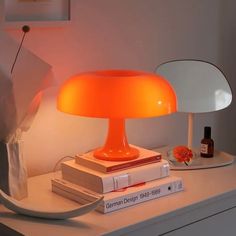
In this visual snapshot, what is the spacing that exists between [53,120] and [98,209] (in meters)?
0.42

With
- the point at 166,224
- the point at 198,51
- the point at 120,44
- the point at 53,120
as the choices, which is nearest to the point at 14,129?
the point at 53,120

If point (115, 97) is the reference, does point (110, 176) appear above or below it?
below

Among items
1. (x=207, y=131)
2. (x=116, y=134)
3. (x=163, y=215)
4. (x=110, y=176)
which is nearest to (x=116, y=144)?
(x=116, y=134)

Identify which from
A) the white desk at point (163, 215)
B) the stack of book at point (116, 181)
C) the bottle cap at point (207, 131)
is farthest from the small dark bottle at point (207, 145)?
the stack of book at point (116, 181)

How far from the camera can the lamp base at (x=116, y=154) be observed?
1510mm

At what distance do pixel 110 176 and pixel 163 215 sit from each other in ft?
0.57

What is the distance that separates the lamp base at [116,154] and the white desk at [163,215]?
15cm

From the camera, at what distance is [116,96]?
1.40m

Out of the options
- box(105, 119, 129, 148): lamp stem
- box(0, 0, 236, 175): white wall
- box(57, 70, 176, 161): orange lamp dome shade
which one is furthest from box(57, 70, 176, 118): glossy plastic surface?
box(0, 0, 236, 175): white wall

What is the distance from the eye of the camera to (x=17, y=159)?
142 cm

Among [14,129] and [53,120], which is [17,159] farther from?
[53,120]

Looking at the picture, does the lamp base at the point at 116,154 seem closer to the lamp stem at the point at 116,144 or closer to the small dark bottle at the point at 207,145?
the lamp stem at the point at 116,144

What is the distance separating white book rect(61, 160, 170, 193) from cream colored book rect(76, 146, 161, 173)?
1cm

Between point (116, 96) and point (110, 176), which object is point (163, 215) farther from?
point (116, 96)
